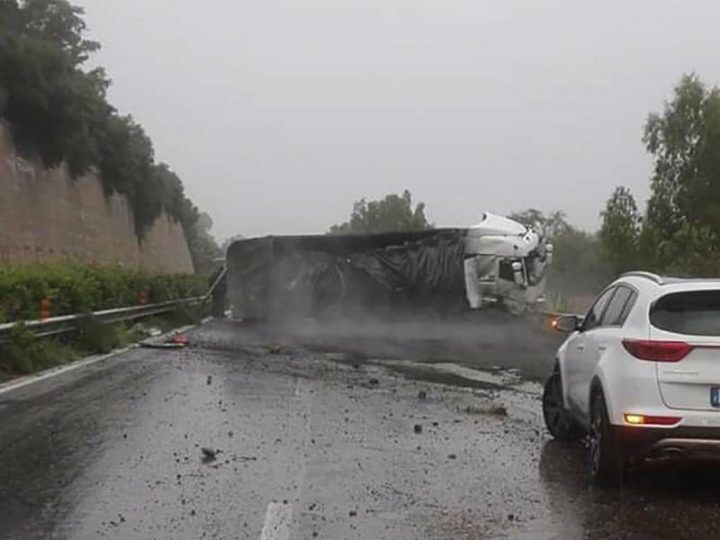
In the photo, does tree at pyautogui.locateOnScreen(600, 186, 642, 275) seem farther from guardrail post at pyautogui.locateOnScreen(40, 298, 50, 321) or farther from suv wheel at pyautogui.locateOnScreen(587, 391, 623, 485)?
suv wheel at pyautogui.locateOnScreen(587, 391, 623, 485)

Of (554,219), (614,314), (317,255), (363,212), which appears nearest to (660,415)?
(614,314)

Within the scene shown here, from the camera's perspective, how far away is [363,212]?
115m

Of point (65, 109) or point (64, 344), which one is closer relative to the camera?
point (64, 344)

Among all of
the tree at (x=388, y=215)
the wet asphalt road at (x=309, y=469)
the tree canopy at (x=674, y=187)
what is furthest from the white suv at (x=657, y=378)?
the tree at (x=388, y=215)

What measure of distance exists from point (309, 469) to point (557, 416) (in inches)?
118

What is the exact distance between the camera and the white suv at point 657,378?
7938mm

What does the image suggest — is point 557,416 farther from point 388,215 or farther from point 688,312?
point 388,215

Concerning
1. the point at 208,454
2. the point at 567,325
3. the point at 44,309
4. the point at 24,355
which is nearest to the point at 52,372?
the point at 24,355

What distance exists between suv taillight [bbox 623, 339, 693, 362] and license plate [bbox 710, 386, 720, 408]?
1.01ft

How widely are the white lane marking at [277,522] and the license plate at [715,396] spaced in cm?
307

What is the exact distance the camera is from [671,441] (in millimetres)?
7969

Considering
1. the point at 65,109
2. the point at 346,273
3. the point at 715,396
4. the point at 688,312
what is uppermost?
the point at 65,109

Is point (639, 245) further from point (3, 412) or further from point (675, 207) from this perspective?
point (3, 412)

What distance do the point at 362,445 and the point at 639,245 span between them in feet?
134
